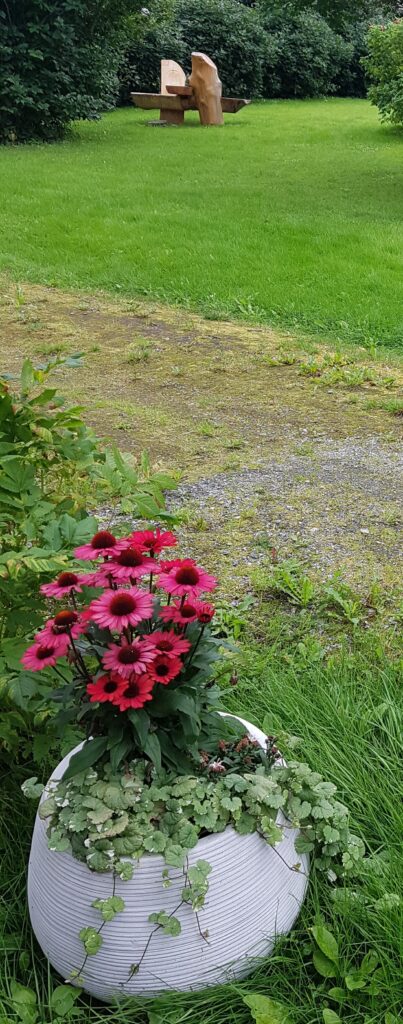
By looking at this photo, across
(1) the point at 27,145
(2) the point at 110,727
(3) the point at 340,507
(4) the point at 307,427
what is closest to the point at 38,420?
(2) the point at 110,727

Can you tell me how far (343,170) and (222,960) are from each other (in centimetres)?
1193

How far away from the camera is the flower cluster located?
1452mm

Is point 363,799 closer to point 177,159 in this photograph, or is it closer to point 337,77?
point 177,159

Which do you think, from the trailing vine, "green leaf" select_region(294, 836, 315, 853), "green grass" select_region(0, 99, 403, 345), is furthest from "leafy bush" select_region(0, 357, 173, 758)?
"green grass" select_region(0, 99, 403, 345)

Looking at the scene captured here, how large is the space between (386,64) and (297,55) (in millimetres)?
9409

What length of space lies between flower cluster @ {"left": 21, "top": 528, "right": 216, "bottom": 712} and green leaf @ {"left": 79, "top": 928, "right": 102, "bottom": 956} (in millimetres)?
387

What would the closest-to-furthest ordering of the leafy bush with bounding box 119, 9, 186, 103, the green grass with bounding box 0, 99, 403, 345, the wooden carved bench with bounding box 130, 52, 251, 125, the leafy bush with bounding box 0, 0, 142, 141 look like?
1. the green grass with bounding box 0, 99, 403, 345
2. the leafy bush with bounding box 0, 0, 142, 141
3. the wooden carved bench with bounding box 130, 52, 251, 125
4. the leafy bush with bounding box 119, 9, 186, 103

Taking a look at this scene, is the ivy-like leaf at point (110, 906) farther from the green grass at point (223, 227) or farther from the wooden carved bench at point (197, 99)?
the wooden carved bench at point (197, 99)

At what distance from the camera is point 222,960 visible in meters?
1.56

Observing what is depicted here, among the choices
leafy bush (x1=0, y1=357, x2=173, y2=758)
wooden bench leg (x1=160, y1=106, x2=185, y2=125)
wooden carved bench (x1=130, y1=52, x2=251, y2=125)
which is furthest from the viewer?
wooden bench leg (x1=160, y1=106, x2=185, y2=125)

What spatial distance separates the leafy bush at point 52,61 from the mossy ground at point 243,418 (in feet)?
26.8

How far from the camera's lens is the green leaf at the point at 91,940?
150cm

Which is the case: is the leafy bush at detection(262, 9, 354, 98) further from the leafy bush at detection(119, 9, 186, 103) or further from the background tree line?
the leafy bush at detection(119, 9, 186, 103)

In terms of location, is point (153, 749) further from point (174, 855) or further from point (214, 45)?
point (214, 45)
